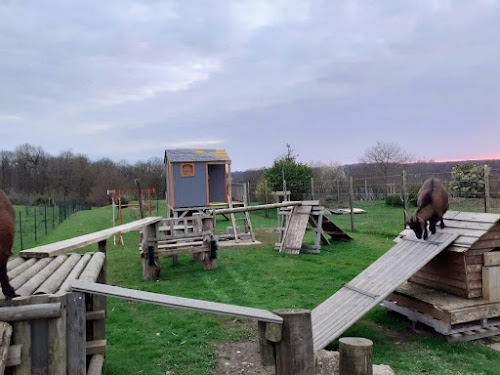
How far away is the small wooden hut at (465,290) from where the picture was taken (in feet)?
17.2

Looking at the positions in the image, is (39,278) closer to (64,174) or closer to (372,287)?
(372,287)

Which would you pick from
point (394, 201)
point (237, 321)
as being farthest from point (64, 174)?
point (237, 321)

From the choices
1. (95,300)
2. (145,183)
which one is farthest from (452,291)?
(145,183)

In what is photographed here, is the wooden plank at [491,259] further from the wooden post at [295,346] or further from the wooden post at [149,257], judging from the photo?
the wooden post at [149,257]

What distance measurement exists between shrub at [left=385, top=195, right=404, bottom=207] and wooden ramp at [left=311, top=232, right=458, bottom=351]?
14.6m

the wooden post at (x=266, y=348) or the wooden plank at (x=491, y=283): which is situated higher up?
the wooden post at (x=266, y=348)

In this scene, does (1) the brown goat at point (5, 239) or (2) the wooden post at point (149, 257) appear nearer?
(1) the brown goat at point (5, 239)

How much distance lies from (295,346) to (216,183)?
1400cm

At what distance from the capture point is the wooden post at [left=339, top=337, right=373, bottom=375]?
2531 mm

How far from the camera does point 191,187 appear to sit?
49.8ft

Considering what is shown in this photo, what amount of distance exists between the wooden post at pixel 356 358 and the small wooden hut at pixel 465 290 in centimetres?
313

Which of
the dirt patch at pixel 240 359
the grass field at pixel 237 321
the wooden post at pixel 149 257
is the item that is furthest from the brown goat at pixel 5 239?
the wooden post at pixel 149 257

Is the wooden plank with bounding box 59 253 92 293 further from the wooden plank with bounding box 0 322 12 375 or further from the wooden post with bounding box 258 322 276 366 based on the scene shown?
the wooden post with bounding box 258 322 276 366

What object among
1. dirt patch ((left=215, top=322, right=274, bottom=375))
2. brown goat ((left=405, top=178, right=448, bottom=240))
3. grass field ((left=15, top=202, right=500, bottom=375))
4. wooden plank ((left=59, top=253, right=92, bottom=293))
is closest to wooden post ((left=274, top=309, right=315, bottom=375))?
wooden plank ((left=59, top=253, right=92, bottom=293))
